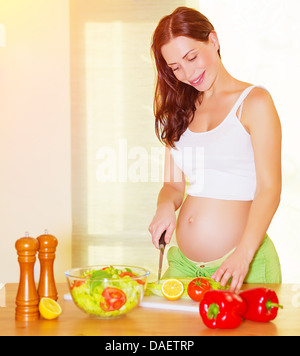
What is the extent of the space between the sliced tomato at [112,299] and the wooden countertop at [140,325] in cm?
4

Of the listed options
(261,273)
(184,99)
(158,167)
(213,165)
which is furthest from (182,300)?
(158,167)

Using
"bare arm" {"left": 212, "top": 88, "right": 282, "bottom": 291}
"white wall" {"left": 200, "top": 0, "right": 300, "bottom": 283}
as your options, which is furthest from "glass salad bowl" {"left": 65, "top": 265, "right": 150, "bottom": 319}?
"white wall" {"left": 200, "top": 0, "right": 300, "bottom": 283}

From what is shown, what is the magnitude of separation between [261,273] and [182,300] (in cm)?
51

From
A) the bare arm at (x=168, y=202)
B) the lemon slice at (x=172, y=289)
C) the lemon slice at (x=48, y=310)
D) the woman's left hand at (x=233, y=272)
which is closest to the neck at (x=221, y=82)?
the bare arm at (x=168, y=202)

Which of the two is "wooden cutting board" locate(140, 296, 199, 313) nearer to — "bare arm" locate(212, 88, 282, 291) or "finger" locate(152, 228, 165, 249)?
"bare arm" locate(212, 88, 282, 291)

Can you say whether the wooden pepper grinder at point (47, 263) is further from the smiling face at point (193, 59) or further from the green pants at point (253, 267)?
the smiling face at point (193, 59)

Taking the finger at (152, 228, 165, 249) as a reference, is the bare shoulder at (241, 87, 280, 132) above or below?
above

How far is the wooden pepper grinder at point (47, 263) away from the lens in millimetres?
1568

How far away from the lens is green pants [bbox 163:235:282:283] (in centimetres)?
203

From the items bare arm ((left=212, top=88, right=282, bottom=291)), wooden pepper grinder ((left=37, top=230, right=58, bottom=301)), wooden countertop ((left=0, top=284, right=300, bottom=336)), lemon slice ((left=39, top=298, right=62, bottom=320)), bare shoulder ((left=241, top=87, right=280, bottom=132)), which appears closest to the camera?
wooden countertop ((left=0, top=284, right=300, bottom=336))

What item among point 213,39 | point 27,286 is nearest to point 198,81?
point 213,39

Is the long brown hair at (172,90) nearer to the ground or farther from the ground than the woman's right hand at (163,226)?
farther from the ground

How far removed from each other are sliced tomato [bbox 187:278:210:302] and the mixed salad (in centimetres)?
22

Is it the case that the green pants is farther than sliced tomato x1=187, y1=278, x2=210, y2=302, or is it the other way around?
the green pants
